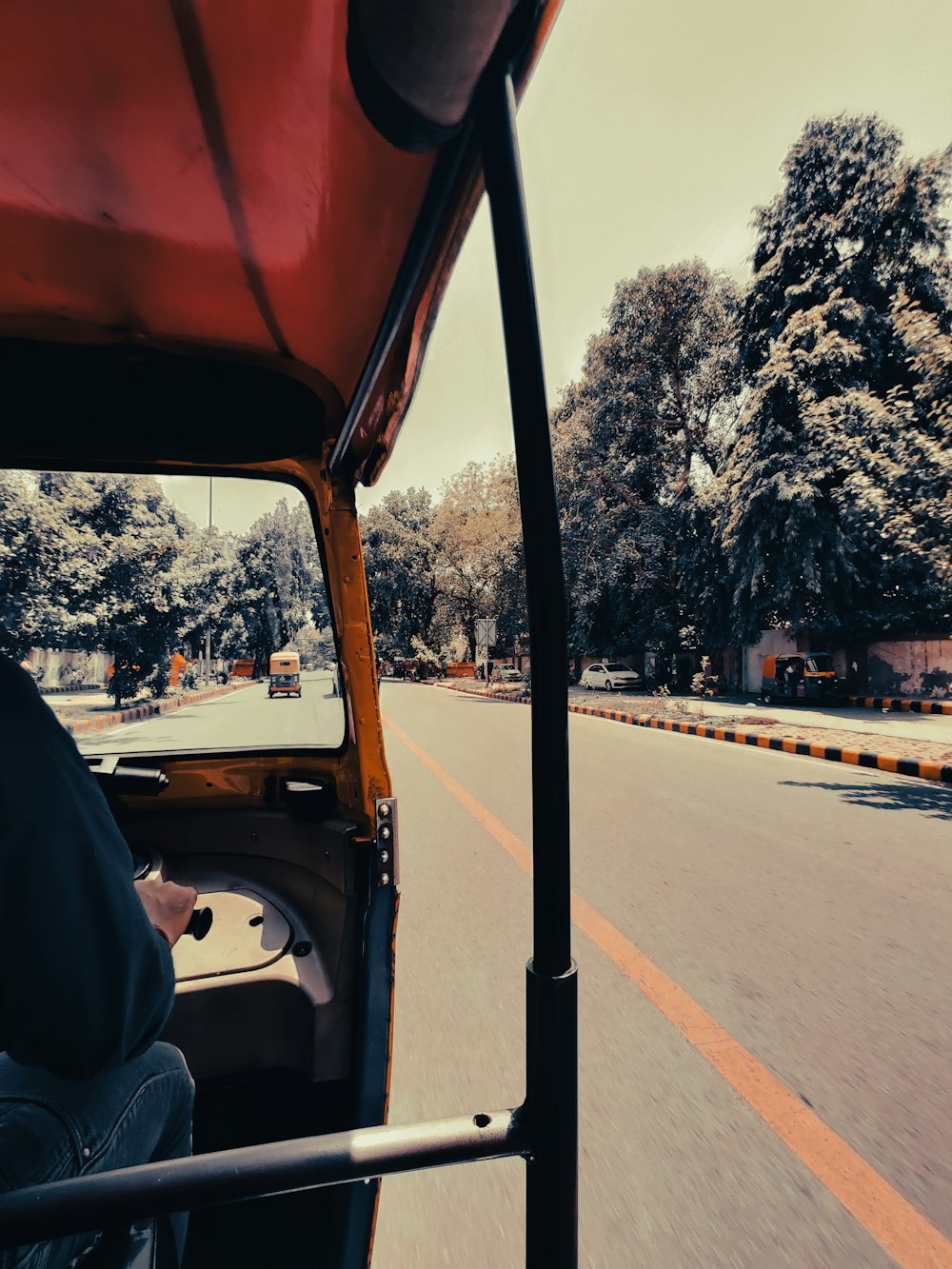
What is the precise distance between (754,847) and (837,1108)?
3243 mm

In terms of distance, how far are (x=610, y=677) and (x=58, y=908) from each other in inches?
1038

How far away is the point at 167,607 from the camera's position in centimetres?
251

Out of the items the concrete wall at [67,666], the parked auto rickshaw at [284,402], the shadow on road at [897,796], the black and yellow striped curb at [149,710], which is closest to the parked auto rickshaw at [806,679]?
the shadow on road at [897,796]

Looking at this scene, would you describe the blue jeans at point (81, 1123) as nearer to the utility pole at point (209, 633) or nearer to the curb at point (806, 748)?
the utility pole at point (209, 633)

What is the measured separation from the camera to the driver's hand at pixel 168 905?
143 centimetres

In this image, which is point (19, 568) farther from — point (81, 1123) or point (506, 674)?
point (506, 674)

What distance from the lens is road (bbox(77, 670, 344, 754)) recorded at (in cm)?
237

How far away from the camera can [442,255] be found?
1108mm

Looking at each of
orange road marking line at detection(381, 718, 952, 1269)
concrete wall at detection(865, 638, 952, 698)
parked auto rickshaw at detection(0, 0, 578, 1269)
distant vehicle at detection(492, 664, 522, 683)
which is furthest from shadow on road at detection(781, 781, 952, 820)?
distant vehicle at detection(492, 664, 522, 683)

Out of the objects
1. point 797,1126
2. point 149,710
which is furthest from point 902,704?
point 149,710

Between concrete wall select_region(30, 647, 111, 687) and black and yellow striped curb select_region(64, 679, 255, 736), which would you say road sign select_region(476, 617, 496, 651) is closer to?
black and yellow striped curb select_region(64, 679, 255, 736)

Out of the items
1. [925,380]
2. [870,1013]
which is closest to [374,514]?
[925,380]

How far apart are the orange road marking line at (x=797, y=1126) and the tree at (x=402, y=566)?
37.7 m

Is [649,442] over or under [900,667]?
over
